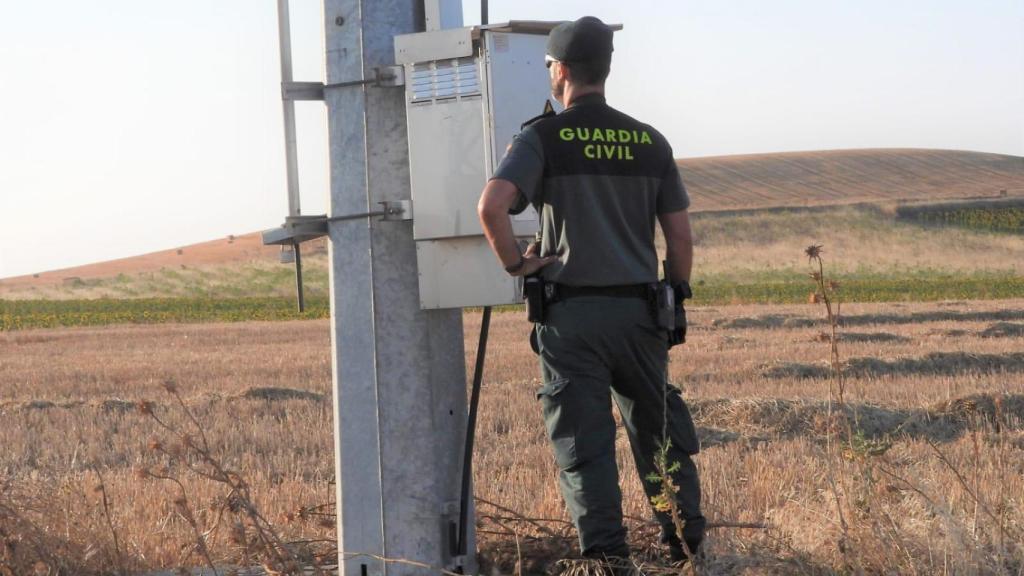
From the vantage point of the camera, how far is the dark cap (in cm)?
432

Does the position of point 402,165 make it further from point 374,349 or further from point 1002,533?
point 1002,533

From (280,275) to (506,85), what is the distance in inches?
2249

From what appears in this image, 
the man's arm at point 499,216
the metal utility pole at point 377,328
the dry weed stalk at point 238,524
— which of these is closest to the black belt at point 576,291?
the man's arm at point 499,216

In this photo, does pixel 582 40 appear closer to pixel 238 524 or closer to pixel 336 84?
pixel 336 84

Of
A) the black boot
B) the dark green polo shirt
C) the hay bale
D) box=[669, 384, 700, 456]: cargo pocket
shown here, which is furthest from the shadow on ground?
the dark green polo shirt

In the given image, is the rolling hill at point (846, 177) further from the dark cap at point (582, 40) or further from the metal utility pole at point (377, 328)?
the dark cap at point (582, 40)

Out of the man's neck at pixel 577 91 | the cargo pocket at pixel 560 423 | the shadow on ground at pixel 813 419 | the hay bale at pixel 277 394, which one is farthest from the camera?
the hay bale at pixel 277 394

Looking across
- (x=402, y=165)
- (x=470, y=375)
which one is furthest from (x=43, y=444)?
(x=402, y=165)

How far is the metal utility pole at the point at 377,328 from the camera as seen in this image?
4.69m

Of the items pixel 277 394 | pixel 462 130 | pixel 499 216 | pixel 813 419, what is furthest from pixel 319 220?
pixel 277 394

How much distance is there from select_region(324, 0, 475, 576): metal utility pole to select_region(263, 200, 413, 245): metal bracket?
3 cm

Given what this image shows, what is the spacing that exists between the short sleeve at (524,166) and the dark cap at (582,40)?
280 millimetres

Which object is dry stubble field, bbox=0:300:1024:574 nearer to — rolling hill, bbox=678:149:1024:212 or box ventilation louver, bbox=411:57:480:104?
box ventilation louver, bbox=411:57:480:104

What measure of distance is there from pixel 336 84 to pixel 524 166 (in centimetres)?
87
